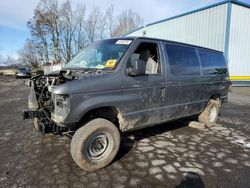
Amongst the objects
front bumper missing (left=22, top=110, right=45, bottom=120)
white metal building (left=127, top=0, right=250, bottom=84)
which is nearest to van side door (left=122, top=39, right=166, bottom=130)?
front bumper missing (left=22, top=110, right=45, bottom=120)

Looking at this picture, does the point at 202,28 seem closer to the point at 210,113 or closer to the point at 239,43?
the point at 239,43

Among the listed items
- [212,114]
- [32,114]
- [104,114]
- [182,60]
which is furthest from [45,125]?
[212,114]

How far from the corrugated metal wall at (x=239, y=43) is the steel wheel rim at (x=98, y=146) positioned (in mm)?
14976

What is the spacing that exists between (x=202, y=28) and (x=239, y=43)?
2983 millimetres

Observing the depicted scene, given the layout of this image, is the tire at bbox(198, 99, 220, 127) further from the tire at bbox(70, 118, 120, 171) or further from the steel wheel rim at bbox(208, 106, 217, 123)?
the tire at bbox(70, 118, 120, 171)

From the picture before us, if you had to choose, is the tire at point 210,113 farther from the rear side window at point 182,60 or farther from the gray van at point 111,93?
the rear side window at point 182,60

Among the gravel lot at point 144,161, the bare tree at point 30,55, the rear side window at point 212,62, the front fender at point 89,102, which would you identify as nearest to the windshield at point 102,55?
the front fender at point 89,102

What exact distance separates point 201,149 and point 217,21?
45.1 feet

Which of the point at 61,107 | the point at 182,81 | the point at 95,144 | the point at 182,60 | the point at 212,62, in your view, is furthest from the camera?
the point at 212,62

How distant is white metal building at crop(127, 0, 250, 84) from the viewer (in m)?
15.2

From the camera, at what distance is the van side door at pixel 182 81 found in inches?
176

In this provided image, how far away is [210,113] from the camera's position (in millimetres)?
6180

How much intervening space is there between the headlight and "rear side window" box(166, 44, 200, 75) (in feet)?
7.66

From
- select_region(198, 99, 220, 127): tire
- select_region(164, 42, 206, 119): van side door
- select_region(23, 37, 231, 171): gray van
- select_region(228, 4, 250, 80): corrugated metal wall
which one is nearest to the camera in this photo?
select_region(23, 37, 231, 171): gray van
